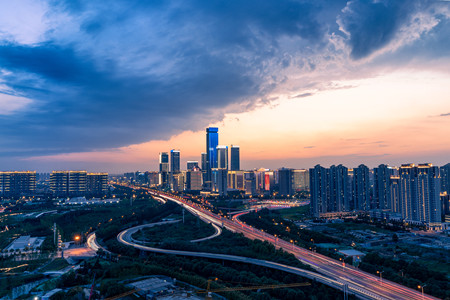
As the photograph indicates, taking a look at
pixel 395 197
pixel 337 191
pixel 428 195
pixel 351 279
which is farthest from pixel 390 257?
pixel 337 191

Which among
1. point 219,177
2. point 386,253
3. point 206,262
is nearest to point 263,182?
point 219,177

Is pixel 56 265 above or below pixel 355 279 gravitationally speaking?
below

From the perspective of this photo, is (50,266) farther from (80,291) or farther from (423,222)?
(423,222)

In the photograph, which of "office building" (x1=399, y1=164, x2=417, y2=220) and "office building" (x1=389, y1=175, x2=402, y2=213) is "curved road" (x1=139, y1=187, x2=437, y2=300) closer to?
"office building" (x1=399, y1=164, x2=417, y2=220)

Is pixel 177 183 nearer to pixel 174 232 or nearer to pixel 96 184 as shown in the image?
pixel 96 184

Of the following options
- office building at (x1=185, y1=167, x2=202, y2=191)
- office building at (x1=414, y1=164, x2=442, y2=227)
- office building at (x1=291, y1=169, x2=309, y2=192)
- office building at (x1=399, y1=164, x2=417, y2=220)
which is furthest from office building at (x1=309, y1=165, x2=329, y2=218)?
office building at (x1=185, y1=167, x2=202, y2=191)

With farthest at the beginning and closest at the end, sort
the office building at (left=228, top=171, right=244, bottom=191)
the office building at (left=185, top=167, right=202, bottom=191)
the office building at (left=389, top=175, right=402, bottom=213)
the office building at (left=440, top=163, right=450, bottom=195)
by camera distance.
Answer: the office building at (left=228, top=171, right=244, bottom=191) < the office building at (left=185, top=167, right=202, bottom=191) < the office building at (left=440, top=163, right=450, bottom=195) < the office building at (left=389, top=175, right=402, bottom=213)
